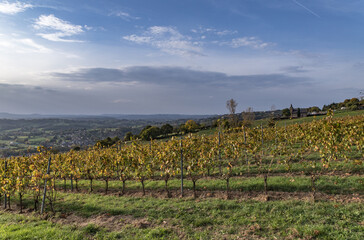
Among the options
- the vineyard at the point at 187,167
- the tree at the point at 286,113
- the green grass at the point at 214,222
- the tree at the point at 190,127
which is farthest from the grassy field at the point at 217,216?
the tree at the point at 286,113

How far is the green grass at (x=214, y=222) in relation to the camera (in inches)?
227

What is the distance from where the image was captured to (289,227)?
19.5 feet

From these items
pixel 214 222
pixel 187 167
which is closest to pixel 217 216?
pixel 214 222

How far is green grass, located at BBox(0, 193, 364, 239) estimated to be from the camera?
5758mm

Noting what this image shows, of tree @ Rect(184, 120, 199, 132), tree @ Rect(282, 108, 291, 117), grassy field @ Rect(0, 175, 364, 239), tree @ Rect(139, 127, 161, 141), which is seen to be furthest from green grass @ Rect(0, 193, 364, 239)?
tree @ Rect(282, 108, 291, 117)

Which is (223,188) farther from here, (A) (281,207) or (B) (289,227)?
(B) (289,227)

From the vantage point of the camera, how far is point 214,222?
6672 mm

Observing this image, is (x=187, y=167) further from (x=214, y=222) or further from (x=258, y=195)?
(x=214, y=222)

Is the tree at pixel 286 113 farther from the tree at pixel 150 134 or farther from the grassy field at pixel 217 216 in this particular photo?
the grassy field at pixel 217 216

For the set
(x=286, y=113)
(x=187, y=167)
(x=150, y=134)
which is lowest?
(x=150, y=134)

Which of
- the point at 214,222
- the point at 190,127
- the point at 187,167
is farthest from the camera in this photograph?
the point at 190,127

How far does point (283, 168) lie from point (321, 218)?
21.3 feet

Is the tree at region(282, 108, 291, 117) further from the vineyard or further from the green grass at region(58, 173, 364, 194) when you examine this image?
the green grass at region(58, 173, 364, 194)

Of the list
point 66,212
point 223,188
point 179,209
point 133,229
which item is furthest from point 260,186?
point 66,212
